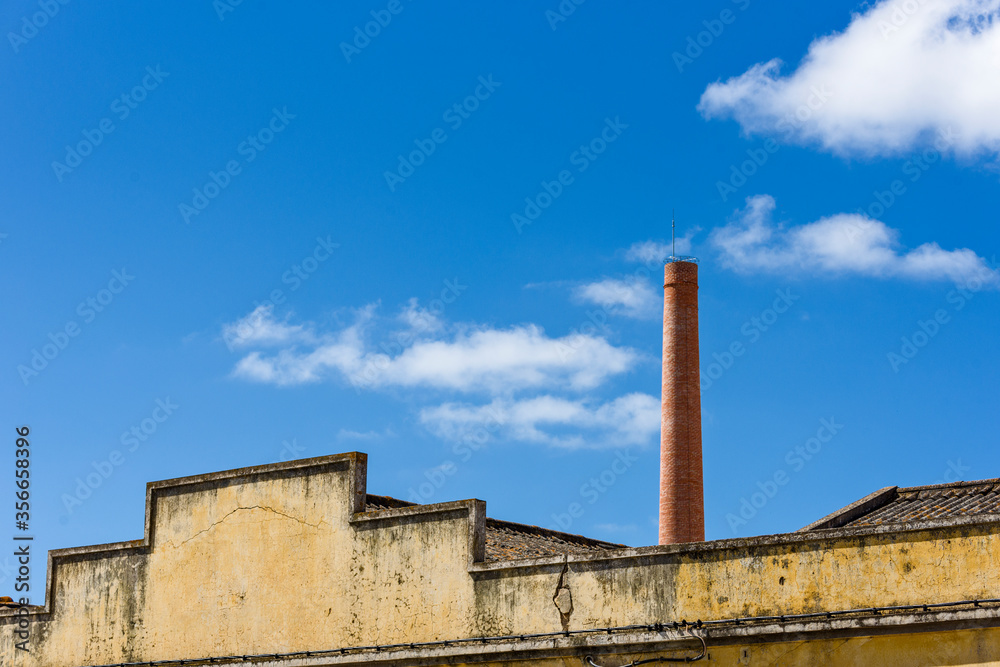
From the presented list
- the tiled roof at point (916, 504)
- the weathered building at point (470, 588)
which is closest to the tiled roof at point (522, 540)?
the weathered building at point (470, 588)

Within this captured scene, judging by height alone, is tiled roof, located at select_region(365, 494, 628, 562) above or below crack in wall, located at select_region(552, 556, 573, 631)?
above

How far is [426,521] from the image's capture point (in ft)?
43.0

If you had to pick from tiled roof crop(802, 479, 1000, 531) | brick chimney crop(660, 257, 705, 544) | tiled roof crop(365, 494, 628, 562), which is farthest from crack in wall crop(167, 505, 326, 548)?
brick chimney crop(660, 257, 705, 544)

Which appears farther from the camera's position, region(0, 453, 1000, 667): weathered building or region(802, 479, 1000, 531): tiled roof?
region(802, 479, 1000, 531): tiled roof

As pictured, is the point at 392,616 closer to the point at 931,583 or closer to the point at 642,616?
the point at 642,616

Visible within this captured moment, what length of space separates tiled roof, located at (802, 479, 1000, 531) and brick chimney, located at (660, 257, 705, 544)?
1674cm

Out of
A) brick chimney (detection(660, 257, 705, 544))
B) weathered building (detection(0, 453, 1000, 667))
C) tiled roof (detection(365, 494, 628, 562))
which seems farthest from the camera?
brick chimney (detection(660, 257, 705, 544))

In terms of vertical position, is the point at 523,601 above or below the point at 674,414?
below

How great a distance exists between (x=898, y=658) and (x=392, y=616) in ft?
17.9

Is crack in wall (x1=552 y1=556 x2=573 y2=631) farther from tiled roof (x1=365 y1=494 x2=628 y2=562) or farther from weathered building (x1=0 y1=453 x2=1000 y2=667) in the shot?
tiled roof (x1=365 y1=494 x2=628 y2=562)

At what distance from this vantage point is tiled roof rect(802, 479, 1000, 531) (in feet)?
44.3

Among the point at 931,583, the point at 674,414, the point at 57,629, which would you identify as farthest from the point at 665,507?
the point at 931,583

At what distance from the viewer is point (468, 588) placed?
41.6ft

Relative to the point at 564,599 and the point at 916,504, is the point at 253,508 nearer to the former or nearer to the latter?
the point at 564,599
